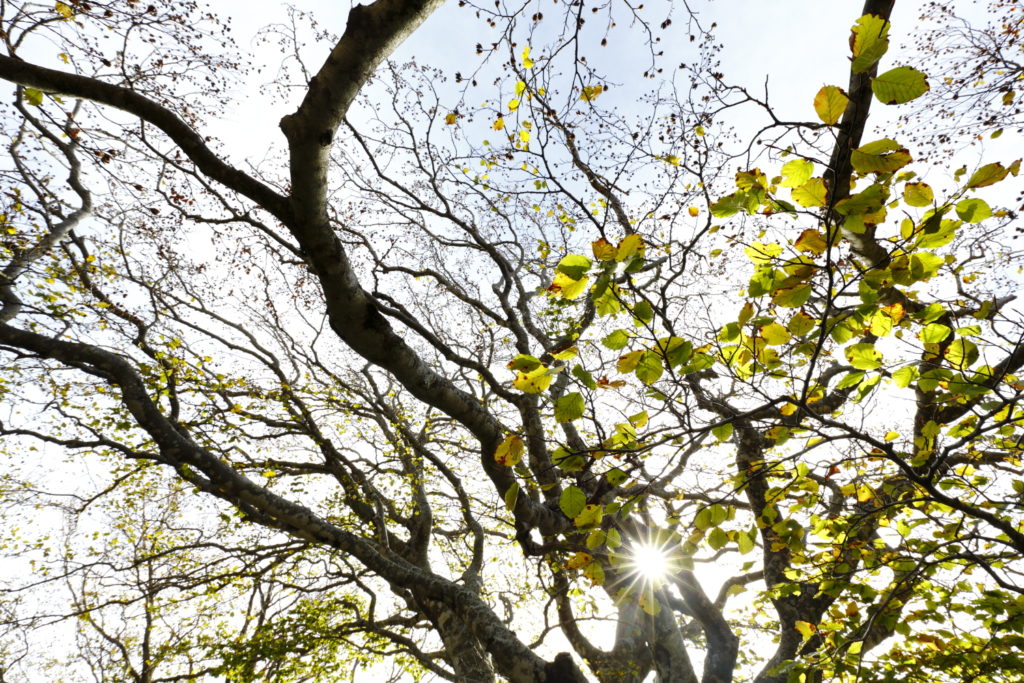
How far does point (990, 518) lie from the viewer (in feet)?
5.24

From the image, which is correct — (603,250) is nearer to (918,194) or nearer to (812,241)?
(812,241)

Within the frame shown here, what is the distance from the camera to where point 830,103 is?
1.09 meters

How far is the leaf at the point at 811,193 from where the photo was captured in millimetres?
1200

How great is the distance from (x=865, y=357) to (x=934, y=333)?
0.88 ft

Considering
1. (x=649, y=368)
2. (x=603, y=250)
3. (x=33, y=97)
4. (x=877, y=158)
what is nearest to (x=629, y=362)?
(x=649, y=368)

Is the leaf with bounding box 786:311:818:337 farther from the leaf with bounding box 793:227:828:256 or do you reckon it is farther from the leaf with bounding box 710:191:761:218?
the leaf with bounding box 710:191:761:218

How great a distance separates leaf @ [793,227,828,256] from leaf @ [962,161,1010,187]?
0.34m

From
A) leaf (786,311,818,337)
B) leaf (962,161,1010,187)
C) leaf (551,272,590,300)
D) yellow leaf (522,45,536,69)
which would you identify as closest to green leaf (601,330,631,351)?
leaf (551,272,590,300)

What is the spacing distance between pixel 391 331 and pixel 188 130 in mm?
1428

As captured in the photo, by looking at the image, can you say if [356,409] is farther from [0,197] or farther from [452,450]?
[0,197]

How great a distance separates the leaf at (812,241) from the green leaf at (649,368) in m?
0.52

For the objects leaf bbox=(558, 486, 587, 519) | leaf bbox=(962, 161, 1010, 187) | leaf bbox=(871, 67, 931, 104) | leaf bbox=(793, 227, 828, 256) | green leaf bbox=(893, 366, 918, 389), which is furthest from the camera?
green leaf bbox=(893, 366, 918, 389)

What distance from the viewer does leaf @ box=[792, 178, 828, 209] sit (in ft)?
3.94

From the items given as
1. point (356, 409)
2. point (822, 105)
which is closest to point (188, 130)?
point (822, 105)
